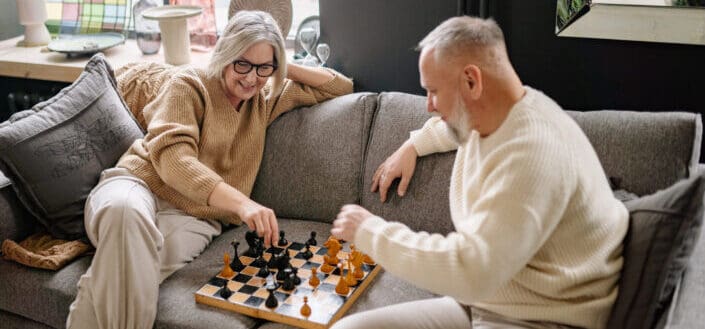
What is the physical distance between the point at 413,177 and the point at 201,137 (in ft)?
2.42

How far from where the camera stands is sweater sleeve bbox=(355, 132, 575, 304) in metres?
1.51

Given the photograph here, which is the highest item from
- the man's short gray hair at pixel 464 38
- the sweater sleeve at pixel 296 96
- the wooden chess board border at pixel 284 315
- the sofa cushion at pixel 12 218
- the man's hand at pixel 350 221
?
the man's short gray hair at pixel 464 38

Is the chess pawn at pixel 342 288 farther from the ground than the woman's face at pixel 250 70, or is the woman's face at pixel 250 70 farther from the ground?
the woman's face at pixel 250 70

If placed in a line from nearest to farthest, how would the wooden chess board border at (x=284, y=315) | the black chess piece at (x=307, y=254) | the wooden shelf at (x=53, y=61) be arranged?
the wooden chess board border at (x=284, y=315), the black chess piece at (x=307, y=254), the wooden shelf at (x=53, y=61)

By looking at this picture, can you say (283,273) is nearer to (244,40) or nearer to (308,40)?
(244,40)

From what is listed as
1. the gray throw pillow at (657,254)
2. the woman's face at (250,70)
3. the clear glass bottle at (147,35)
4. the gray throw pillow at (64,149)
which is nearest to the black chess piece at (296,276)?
the woman's face at (250,70)

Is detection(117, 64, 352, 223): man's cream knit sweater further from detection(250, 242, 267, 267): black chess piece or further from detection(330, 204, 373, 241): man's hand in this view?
detection(330, 204, 373, 241): man's hand

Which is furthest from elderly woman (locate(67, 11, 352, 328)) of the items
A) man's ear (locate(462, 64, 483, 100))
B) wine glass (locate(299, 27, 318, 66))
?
man's ear (locate(462, 64, 483, 100))

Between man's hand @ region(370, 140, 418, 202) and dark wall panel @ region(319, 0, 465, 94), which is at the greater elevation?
dark wall panel @ region(319, 0, 465, 94)

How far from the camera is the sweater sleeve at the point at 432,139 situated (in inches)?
89.9

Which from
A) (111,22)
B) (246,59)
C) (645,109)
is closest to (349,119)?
(246,59)

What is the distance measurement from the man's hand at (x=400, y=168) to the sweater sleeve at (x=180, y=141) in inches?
20.9

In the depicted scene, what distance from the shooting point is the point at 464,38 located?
5.36ft

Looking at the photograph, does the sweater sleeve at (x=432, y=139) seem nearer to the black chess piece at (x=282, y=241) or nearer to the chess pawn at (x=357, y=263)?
the chess pawn at (x=357, y=263)
